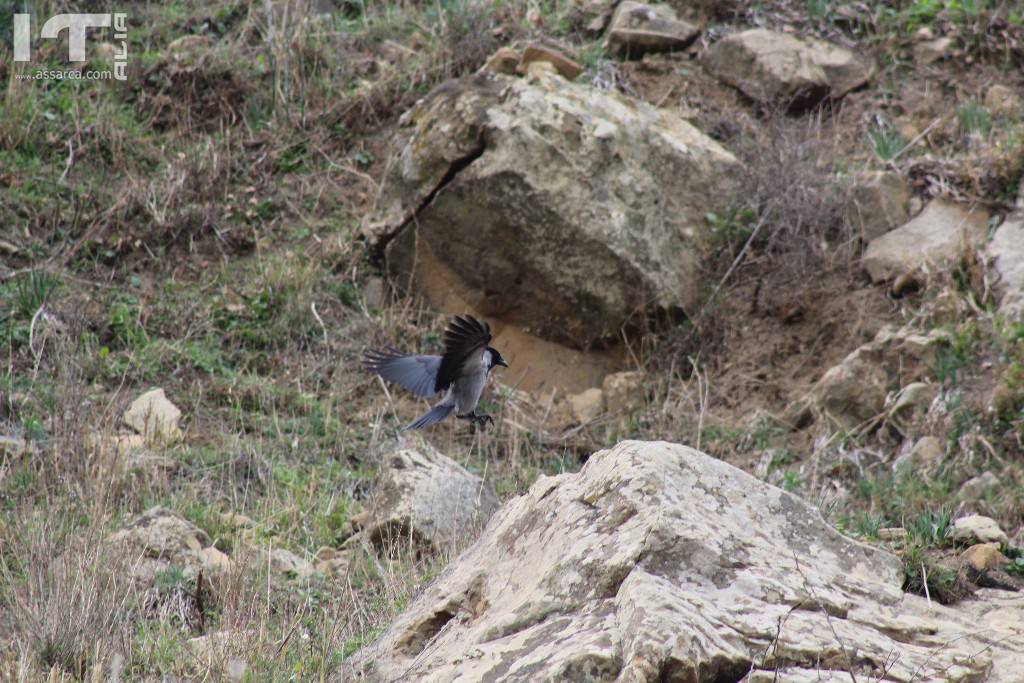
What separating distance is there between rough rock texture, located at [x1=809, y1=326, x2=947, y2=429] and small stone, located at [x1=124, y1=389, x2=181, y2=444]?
345 cm

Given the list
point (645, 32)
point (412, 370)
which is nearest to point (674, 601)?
point (412, 370)

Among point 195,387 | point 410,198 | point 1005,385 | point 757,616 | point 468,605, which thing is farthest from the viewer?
point 410,198

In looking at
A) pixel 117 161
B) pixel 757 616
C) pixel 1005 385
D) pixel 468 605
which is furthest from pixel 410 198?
pixel 757 616

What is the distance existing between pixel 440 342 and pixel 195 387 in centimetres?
146

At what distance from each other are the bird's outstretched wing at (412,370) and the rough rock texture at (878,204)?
3269mm

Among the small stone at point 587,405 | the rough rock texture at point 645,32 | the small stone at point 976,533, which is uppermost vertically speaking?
the small stone at point 976,533

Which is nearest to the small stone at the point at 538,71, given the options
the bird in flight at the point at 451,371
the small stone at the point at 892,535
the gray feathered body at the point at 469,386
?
the bird in flight at the point at 451,371

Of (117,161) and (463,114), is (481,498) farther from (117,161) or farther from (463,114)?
(117,161)

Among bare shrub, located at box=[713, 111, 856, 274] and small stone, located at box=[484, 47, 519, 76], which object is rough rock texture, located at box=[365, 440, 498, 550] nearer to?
bare shrub, located at box=[713, 111, 856, 274]

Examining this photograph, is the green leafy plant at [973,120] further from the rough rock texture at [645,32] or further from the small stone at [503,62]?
the small stone at [503,62]

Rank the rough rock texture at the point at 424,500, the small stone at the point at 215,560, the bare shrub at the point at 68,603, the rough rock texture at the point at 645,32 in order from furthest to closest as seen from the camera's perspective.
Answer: the rough rock texture at the point at 645,32
the rough rock texture at the point at 424,500
the small stone at the point at 215,560
the bare shrub at the point at 68,603

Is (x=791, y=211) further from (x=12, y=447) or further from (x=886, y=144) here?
(x=12, y=447)

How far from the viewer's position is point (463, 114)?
275 inches

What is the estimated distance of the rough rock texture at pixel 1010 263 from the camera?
20.0ft
